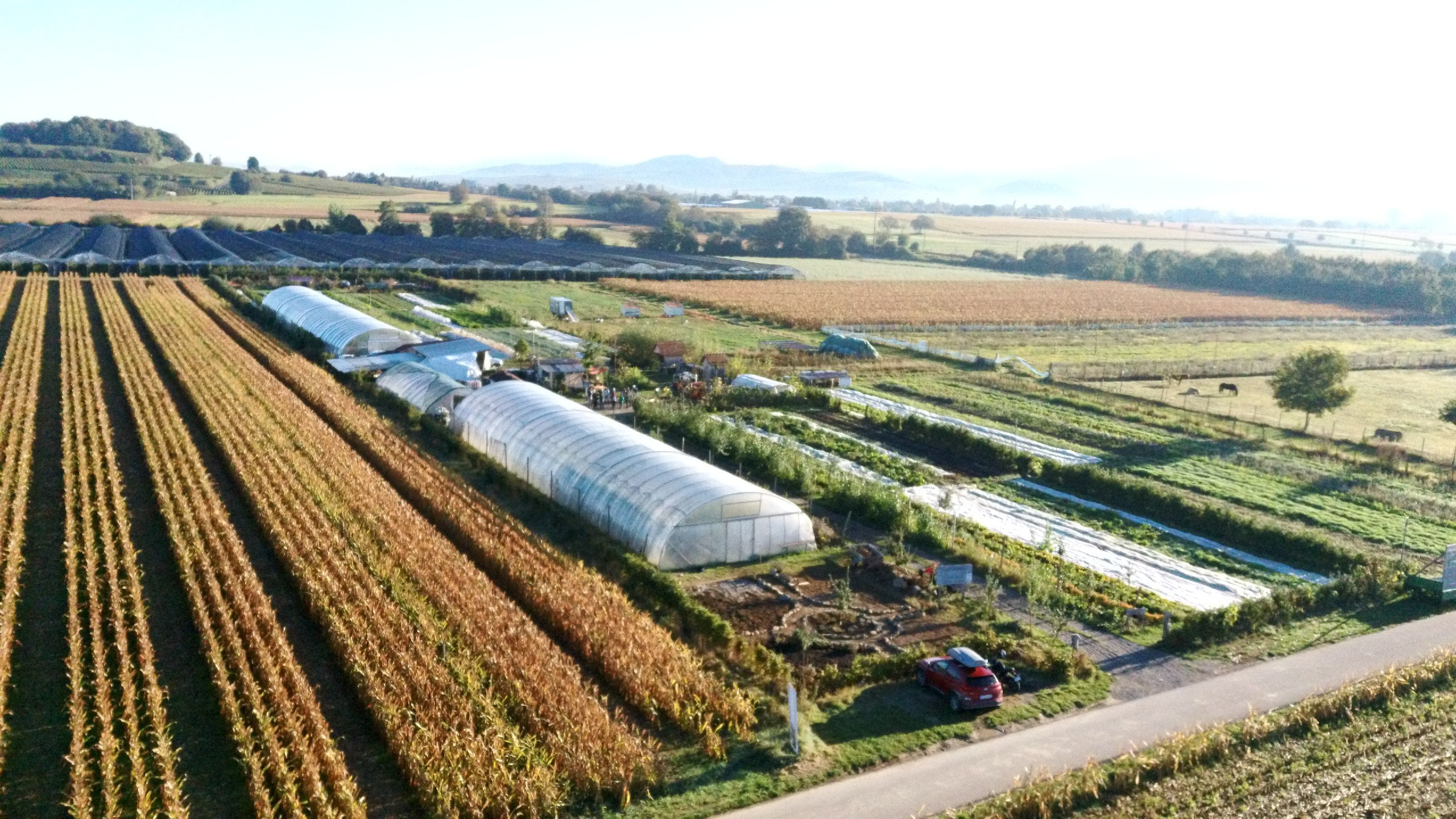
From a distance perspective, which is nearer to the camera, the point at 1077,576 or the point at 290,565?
the point at 290,565

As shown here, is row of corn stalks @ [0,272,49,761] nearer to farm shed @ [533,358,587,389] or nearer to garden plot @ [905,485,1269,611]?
farm shed @ [533,358,587,389]

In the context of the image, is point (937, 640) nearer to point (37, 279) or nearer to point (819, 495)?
point (819, 495)

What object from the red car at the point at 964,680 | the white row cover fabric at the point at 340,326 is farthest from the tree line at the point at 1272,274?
the red car at the point at 964,680

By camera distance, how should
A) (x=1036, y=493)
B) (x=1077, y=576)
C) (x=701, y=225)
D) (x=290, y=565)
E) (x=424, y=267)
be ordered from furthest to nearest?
(x=701, y=225) → (x=424, y=267) → (x=1036, y=493) → (x=1077, y=576) → (x=290, y=565)

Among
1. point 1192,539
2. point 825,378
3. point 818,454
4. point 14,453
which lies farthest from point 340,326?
point 1192,539

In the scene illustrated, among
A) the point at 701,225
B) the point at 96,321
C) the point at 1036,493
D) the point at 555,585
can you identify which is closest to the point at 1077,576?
the point at 1036,493

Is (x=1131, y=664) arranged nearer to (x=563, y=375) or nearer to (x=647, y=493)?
(x=647, y=493)
